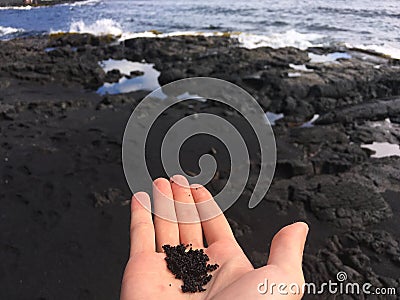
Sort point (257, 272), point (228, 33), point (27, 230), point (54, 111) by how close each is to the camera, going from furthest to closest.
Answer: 1. point (228, 33)
2. point (54, 111)
3. point (27, 230)
4. point (257, 272)

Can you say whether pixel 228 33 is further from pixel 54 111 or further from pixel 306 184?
pixel 306 184

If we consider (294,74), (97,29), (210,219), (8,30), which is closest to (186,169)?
(210,219)

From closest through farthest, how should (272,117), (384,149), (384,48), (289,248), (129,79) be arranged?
1. (289,248)
2. (384,149)
3. (272,117)
4. (129,79)
5. (384,48)

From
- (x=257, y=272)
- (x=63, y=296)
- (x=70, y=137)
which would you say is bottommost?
(x=63, y=296)

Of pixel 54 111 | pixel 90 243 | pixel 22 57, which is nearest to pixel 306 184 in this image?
pixel 90 243

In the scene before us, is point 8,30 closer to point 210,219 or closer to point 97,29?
point 97,29

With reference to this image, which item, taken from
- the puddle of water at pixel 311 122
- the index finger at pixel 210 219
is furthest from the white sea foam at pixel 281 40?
the index finger at pixel 210 219

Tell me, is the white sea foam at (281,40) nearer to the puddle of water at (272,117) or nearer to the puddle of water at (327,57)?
the puddle of water at (327,57)

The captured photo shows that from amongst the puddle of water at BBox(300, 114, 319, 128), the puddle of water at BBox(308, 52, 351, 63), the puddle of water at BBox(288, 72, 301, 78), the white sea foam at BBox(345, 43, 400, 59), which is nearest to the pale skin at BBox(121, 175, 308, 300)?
the puddle of water at BBox(300, 114, 319, 128)
